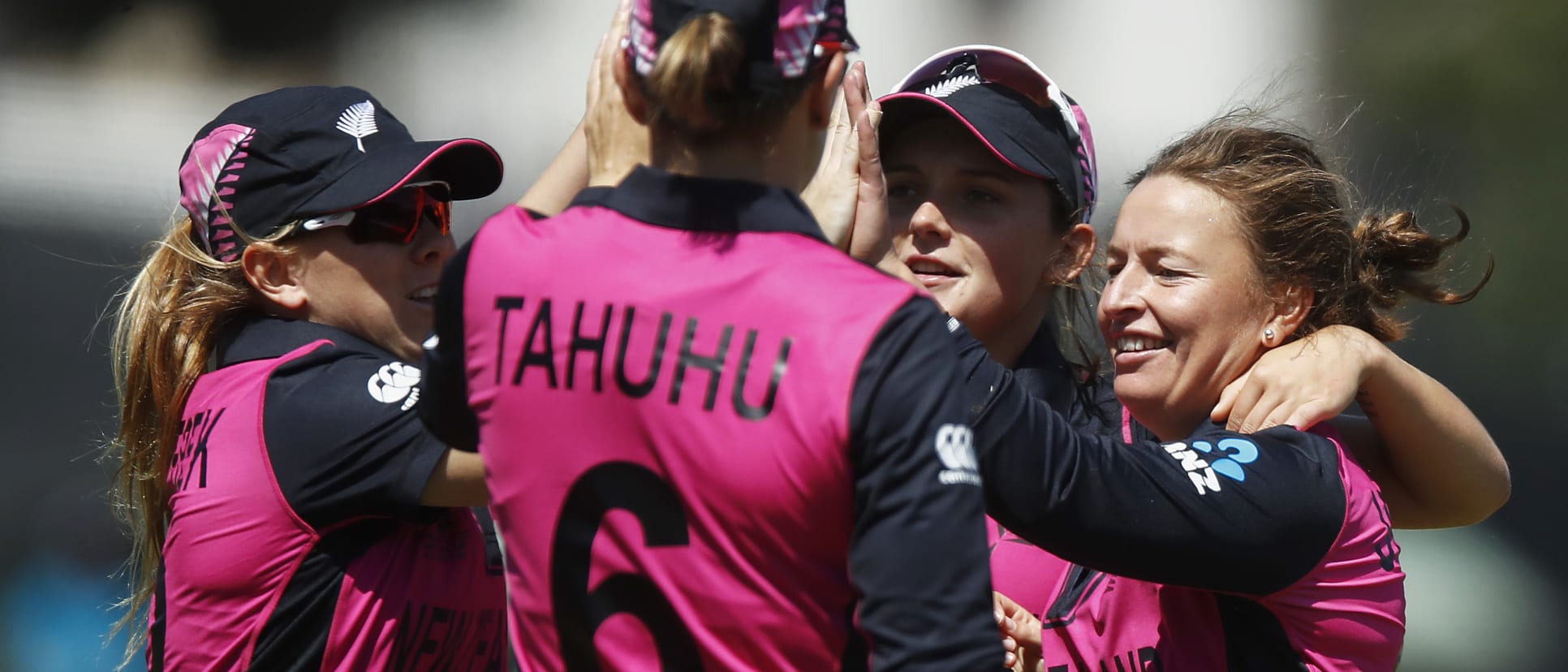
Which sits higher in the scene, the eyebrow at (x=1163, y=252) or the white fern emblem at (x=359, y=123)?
the eyebrow at (x=1163, y=252)

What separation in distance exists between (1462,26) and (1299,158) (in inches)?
154

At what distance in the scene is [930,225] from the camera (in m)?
2.24

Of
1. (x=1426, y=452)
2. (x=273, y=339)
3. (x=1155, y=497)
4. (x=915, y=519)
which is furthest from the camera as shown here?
(x=273, y=339)

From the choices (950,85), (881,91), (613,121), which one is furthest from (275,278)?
(881,91)

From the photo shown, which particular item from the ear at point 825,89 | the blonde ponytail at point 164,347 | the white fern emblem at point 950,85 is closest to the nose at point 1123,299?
the white fern emblem at point 950,85

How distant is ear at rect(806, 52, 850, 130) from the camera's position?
1.37 meters

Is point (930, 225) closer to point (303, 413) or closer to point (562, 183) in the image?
point (562, 183)

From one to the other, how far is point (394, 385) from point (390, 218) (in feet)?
1.34

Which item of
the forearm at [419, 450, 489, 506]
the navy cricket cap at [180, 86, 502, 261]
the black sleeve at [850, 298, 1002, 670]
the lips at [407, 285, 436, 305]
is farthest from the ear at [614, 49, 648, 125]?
the lips at [407, 285, 436, 305]

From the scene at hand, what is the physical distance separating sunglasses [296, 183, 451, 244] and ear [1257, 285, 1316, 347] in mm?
1356

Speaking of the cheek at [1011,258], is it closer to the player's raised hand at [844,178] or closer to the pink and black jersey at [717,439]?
the player's raised hand at [844,178]

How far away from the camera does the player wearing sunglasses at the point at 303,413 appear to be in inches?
76.4

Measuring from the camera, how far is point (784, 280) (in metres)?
1.26

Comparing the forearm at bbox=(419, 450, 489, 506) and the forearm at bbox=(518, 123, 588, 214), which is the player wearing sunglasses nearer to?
the forearm at bbox=(419, 450, 489, 506)
